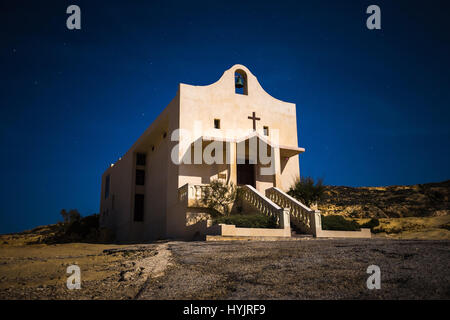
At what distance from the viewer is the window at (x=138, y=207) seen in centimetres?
2312

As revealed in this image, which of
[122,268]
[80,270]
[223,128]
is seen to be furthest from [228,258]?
[223,128]

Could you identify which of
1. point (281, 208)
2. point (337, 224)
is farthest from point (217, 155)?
point (337, 224)

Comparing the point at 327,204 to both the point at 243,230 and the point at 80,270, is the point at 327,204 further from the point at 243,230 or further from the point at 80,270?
the point at 80,270

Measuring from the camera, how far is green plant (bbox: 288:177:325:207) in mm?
16766

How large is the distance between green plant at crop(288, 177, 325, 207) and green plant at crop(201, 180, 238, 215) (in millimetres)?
3585

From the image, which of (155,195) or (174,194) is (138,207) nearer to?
(155,195)

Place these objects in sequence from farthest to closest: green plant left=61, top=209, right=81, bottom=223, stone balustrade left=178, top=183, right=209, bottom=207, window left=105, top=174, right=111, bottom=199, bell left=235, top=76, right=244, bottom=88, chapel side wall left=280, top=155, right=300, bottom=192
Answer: window left=105, top=174, right=111, bottom=199 → green plant left=61, top=209, right=81, bottom=223 → bell left=235, top=76, right=244, bottom=88 → chapel side wall left=280, top=155, right=300, bottom=192 → stone balustrade left=178, top=183, right=209, bottom=207

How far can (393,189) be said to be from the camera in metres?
30.8

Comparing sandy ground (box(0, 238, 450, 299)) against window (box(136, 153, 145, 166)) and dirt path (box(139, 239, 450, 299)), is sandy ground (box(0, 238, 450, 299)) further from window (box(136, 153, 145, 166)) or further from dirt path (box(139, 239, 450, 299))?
window (box(136, 153, 145, 166))

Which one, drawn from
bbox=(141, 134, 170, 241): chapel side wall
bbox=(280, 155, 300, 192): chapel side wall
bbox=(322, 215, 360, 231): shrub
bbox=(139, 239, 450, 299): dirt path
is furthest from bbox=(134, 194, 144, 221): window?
bbox=(139, 239, 450, 299): dirt path

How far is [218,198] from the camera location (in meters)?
15.3

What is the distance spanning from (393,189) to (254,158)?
18.5 m

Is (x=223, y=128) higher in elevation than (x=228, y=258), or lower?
higher

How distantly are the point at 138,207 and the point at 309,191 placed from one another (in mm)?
12082
